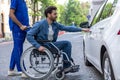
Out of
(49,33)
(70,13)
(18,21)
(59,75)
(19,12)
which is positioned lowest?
(70,13)

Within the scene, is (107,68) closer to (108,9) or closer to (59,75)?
(108,9)

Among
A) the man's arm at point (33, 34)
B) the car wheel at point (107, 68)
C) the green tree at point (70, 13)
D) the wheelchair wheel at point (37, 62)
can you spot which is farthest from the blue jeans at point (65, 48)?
the green tree at point (70, 13)

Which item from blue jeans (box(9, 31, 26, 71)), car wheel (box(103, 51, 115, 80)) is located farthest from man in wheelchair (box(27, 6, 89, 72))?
car wheel (box(103, 51, 115, 80))

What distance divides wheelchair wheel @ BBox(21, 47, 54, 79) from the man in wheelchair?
0.18 m

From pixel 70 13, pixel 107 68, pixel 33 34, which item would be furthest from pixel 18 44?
pixel 70 13

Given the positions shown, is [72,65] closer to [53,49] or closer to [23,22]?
[53,49]

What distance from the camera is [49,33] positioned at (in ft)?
24.3

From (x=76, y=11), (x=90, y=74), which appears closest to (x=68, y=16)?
(x=76, y=11)

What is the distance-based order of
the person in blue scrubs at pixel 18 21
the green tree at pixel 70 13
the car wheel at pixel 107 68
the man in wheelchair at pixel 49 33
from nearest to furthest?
the car wheel at pixel 107 68 < the man in wheelchair at pixel 49 33 < the person in blue scrubs at pixel 18 21 < the green tree at pixel 70 13

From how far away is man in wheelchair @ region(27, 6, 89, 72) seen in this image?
283 inches

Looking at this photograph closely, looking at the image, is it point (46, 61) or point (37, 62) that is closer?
point (46, 61)

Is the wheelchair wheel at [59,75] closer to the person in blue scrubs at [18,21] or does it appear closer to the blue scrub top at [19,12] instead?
the person in blue scrubs at [18,21]

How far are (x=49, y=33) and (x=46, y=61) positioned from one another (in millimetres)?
561

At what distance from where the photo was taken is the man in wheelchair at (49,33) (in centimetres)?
719
